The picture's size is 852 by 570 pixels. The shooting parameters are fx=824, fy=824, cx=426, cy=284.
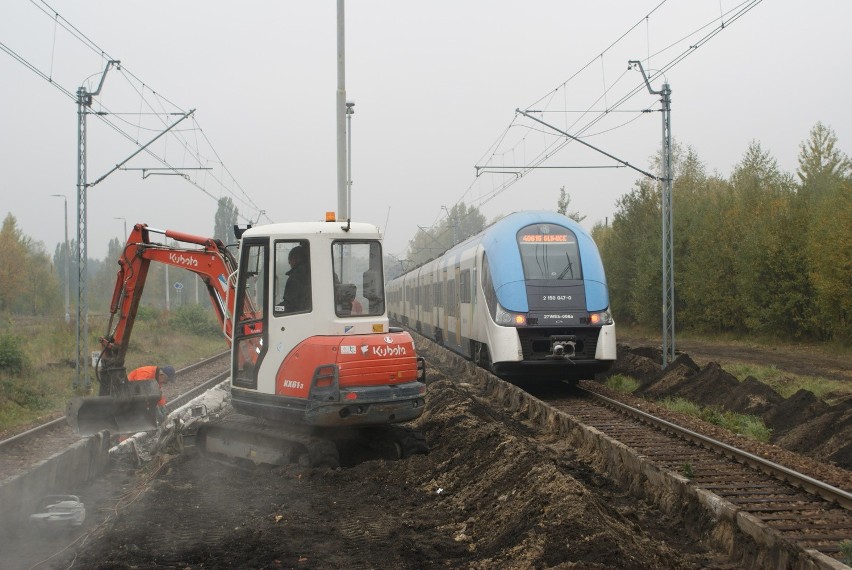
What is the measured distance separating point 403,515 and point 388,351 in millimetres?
2190

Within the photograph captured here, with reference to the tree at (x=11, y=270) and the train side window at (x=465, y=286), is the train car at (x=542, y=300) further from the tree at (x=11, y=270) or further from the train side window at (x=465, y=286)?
the tree at (x=11, y=270)

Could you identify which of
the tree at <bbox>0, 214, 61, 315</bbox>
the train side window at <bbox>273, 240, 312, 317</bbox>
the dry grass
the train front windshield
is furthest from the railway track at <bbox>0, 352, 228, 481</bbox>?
the tree at <bbox>0, 214, 61, 315</bbox>

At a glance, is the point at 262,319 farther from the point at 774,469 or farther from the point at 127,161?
the point at 127,161

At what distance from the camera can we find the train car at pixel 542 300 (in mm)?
15148

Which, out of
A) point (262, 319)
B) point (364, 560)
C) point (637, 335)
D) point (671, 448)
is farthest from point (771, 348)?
point (364, 560)

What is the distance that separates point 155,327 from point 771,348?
27.6 m

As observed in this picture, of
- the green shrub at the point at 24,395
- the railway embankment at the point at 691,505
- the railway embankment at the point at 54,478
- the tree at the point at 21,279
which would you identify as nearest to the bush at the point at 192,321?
the tree at the point at 21,279

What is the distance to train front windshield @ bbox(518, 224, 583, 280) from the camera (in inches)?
619

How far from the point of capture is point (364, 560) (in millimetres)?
6395

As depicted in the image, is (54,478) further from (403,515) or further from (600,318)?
(600,318)

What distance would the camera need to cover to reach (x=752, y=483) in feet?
28.0

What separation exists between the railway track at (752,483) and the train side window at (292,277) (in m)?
4.42

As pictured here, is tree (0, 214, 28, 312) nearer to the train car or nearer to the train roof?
the train car

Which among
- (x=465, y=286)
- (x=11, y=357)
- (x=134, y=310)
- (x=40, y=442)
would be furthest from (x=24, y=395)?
(x=465, y=286)
